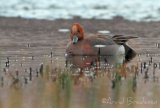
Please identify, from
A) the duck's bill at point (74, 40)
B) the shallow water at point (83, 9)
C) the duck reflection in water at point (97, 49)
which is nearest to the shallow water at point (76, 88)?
the duck reflection in water at point (97, 49)

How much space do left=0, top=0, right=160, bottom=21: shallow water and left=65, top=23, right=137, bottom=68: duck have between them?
536 cm

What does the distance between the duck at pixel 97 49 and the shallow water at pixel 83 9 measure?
5358 mm

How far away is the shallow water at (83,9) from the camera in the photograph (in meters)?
16.9

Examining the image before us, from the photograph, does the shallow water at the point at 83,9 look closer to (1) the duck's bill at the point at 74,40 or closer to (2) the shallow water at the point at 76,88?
(1) the duck's bill at the point at 74,40

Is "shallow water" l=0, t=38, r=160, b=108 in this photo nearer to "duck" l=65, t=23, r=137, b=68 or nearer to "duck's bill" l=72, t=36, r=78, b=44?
"duck" l=65, t=23, r=137, b=68

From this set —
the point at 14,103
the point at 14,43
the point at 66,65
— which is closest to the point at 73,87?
the point at 14,103

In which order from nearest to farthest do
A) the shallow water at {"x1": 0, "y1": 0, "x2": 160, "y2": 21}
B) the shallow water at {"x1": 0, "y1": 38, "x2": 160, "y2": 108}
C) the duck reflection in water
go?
1. the shallow water at {"x1": 0, "y1": 38, "x2": 160, "y2": 108}
2. the duck reflection in water
3. the shallow water at {"x1": 0, "y1": 0, "x2": 160, "y2": 21}

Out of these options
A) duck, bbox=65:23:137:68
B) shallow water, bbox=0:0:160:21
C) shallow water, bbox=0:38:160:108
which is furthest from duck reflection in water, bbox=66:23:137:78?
shallow water, bbox=0:0:160:21

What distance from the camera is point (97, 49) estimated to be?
35.1 feet

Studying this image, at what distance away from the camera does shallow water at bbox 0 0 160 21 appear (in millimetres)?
16859

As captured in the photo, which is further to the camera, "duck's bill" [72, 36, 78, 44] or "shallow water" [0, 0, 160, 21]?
"shallow water" [0, 0, 160, 21]

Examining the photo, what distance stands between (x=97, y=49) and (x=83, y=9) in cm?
749

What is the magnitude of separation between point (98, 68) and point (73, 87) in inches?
61.4

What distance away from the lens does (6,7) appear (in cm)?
1802
